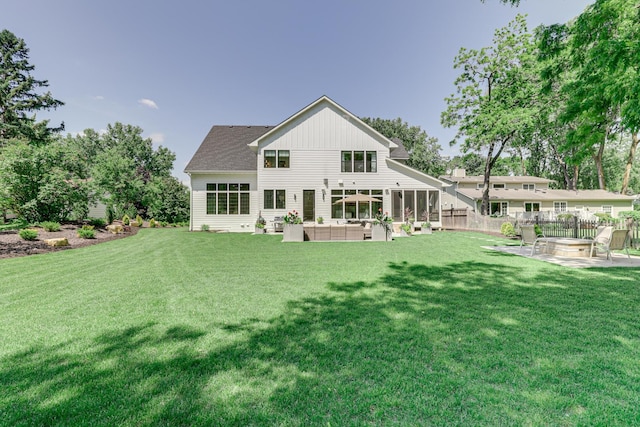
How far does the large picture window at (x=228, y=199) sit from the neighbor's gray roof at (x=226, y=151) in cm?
128

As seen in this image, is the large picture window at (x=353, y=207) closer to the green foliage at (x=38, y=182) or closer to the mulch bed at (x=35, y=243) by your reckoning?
the mulch bed at (x=35, y=243)

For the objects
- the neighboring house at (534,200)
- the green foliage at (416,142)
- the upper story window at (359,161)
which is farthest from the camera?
the green foliage at (416,142)

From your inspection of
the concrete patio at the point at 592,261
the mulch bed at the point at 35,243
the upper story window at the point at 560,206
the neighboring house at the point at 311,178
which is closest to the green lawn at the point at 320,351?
the concrete patio at the point at 592,261

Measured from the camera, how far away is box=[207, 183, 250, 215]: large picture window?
18734 mm

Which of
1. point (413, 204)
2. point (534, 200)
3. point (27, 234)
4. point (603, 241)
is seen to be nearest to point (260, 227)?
point (27, 234)

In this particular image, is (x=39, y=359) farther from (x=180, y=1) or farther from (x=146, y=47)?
(x=146, y=47)

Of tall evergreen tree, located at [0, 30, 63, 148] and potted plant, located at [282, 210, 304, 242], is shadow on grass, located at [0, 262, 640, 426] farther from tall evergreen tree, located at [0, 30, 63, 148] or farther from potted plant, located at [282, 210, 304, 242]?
tall evergreen tree, located at [0, 30, 63, 148]

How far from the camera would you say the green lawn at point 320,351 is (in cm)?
194

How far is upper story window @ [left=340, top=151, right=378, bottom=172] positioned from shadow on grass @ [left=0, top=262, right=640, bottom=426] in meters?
15.4

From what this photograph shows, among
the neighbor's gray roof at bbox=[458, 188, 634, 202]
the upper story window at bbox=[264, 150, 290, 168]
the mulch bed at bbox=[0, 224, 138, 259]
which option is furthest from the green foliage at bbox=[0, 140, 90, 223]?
the neighbor's gray roof at bbox=[458, 188, 634, 202]

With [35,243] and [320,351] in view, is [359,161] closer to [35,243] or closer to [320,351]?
[35,243]

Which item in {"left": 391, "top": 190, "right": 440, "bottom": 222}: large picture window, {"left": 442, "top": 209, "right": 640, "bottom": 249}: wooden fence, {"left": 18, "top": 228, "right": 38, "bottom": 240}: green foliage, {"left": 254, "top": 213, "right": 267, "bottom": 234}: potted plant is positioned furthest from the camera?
{"left": 391, "top": 190, "right": 440, "bottom": 222}: large picture window

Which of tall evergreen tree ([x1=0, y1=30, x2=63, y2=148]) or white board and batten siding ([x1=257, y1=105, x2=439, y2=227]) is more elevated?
tall evergreen tree ([x1=0, y1=30, x2=63, y2=148])

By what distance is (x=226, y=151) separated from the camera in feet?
66.0
